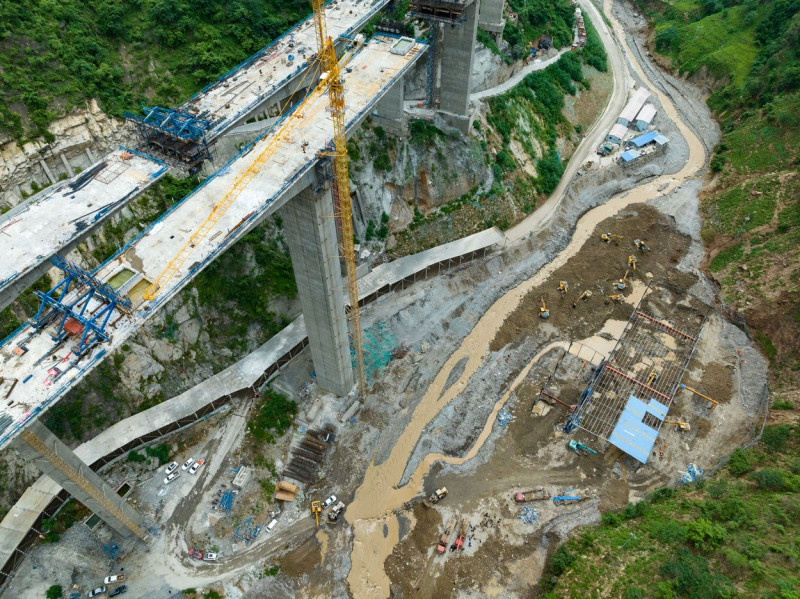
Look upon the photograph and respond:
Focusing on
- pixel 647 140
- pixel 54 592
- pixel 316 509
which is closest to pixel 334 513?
pixel 316 509

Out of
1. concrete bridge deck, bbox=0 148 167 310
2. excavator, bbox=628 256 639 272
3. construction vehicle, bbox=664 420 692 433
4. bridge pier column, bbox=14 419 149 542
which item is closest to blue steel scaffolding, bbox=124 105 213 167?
concrete bridge deck, bbox=0 148 167 310

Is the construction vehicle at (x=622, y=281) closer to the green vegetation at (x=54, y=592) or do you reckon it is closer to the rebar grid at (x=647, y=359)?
the rebar grid at (x=647, y=359)

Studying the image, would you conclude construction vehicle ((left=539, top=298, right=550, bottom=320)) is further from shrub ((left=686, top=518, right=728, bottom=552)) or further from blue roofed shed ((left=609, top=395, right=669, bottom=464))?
shrub ((left=686, top=518, right=728, bottom=552))

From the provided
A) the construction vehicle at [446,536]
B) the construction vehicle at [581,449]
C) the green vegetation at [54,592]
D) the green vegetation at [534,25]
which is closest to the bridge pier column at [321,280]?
the construction vehicle at [446,536]

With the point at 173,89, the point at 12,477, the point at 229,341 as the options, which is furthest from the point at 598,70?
the point at 12,477

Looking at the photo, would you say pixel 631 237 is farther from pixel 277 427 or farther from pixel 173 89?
pixel 173 89

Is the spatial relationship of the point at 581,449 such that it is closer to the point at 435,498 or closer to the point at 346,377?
the point at 435,498
